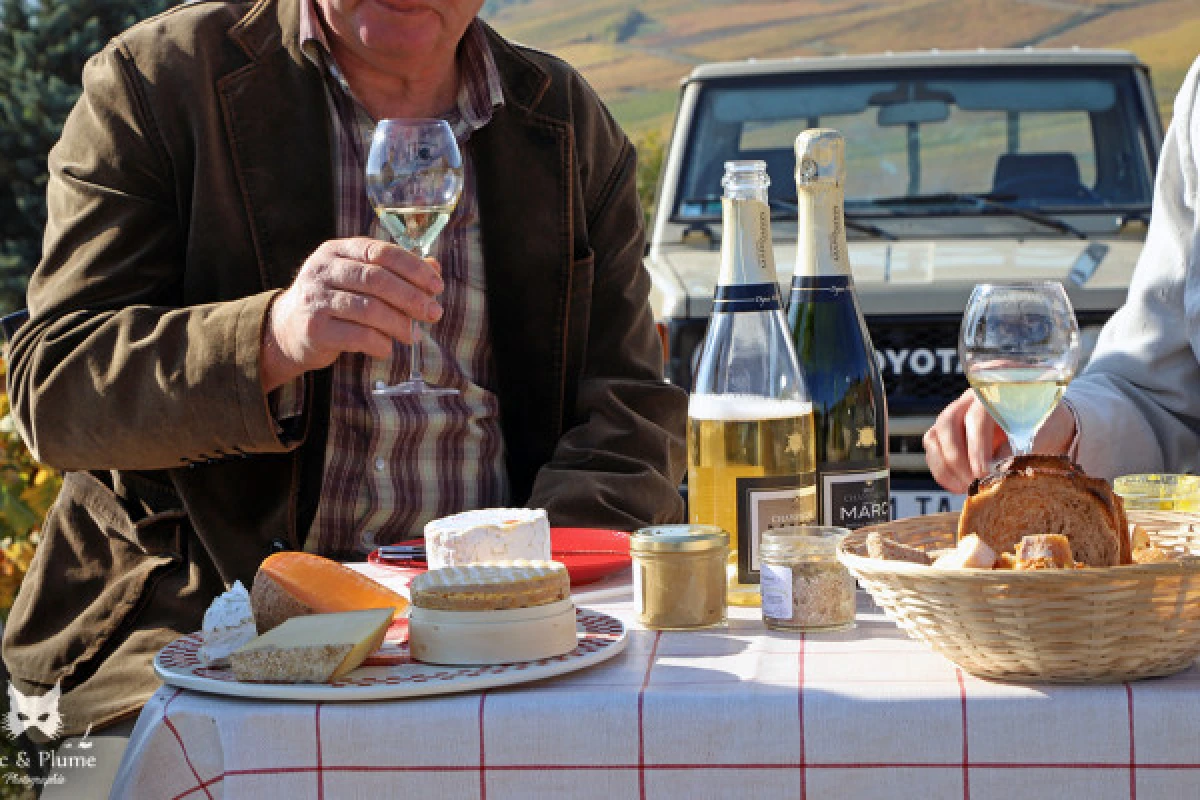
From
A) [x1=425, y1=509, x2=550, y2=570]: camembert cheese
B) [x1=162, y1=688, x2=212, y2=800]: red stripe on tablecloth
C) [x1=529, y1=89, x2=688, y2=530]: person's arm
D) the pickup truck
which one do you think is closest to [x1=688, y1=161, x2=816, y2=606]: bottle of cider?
[x1=425, y1=509, x2=550, y2=570]: camembert cheese

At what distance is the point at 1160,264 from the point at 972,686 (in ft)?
4.32

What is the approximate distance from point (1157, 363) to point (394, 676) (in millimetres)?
1427

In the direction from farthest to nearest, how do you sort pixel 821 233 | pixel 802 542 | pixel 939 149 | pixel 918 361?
pixel 939 149
pixel 918 361
pixel 821 233
pixel 802 542

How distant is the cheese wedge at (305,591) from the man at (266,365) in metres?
0.58

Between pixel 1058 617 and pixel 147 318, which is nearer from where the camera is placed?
pixel 1058 617

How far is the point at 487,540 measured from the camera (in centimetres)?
156

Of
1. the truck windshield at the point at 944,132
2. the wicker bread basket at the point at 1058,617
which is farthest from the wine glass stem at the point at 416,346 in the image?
the truck windshield at the point at 944,132

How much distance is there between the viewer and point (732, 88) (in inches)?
208

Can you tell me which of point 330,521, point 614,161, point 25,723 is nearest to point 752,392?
point 330,521

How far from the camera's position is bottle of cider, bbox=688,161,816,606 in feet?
4.91

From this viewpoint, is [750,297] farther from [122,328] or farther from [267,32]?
[267,32]

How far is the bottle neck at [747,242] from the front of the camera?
154cm

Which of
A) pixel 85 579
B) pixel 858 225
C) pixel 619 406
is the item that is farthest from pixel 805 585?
pixel 858 225

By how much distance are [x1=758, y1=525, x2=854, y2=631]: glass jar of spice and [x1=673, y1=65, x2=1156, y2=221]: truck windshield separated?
3810 mm
